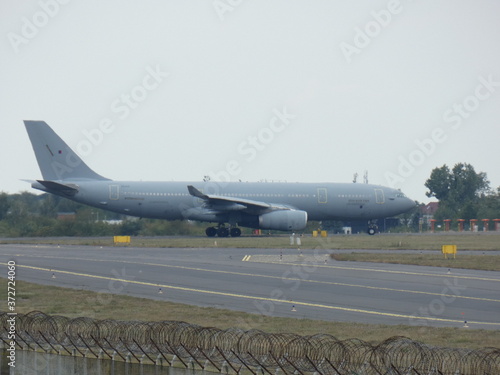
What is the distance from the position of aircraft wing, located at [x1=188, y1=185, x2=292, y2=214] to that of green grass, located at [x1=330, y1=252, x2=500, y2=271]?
19815 millimetres

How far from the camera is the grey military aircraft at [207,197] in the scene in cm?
6031

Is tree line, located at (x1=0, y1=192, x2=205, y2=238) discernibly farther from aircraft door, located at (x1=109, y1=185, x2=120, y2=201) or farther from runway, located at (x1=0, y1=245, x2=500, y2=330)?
runway, located at (x1=0, y1=245, x2=500, y2=330)

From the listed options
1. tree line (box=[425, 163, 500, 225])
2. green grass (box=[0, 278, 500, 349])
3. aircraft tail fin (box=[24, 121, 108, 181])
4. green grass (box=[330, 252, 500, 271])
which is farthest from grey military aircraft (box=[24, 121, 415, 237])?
tree line (box=[425, 163, 500, 225])

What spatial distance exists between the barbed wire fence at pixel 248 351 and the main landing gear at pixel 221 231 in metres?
44.0

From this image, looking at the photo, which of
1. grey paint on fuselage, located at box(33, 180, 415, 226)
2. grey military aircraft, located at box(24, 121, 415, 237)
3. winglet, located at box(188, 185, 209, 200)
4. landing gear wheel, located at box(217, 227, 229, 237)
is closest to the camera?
winglet, located at box(188, 185, 209, 200)

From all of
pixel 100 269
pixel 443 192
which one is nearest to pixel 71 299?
pixel 100 269

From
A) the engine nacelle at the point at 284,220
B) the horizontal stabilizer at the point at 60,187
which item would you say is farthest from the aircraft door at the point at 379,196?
the horizontal stabilizer at the point at 60,187

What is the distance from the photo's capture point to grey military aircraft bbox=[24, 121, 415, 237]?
60.3m

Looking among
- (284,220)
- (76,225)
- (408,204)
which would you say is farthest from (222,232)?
(408,204)

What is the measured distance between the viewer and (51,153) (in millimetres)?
60312

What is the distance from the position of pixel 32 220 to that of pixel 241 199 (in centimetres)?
2190

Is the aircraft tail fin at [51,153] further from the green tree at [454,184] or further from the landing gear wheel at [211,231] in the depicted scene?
the green tree at [454,184]

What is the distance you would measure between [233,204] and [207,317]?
131 ft

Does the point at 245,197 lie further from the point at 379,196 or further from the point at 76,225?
the point at 76,225
